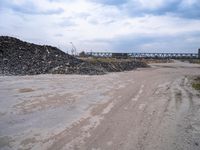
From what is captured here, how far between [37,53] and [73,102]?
2818 centimetres

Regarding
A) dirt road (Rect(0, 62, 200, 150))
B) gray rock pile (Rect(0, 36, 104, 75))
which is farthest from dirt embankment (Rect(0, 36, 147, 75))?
dirt road (Rect(0, 62, 200, 150))

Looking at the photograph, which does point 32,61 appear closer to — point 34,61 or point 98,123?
point 34,61

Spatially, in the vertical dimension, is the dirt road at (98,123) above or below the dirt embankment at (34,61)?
below

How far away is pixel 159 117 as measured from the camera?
442 inches

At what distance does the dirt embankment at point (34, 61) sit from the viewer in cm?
3445

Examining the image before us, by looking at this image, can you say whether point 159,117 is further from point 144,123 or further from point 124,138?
point 124,138

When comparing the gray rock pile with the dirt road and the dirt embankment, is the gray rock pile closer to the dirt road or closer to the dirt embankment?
the dirt embankment

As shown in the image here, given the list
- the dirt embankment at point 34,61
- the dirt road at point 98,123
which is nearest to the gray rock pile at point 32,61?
the dirt embankment at point 34,61

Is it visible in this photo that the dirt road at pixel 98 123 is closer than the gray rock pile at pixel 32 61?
Yes

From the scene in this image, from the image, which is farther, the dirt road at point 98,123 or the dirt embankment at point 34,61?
the dirt embankment at point 34,61

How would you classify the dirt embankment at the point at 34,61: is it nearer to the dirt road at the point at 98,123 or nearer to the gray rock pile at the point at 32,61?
the gray rock pile at the point at 32,61

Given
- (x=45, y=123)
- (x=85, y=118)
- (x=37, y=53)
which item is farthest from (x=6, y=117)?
(x=37, y=53)

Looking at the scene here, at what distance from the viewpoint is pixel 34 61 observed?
3781cm

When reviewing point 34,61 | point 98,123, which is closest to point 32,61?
point 34,61
